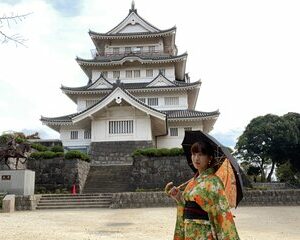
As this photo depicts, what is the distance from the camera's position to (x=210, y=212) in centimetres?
329

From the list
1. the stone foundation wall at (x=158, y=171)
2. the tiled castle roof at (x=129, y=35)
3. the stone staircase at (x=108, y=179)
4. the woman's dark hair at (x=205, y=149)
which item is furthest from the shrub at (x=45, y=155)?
the woman's dark hair at (x=205, y=149)

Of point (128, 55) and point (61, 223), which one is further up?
point (128, 55)

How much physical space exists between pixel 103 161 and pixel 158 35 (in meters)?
14.6

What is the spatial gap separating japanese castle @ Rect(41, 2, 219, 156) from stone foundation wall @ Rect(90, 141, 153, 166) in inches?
3.0

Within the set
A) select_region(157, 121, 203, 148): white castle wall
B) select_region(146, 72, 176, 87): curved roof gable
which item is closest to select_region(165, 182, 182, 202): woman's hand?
select_region(157, 121, 203, 148): white castle wall

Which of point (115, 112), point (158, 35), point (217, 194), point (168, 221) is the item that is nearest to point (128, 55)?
point (158, 35)

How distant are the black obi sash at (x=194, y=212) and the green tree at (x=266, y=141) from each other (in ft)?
106

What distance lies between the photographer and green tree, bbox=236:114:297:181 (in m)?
34.3

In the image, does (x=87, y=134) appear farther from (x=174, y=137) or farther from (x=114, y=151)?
(x=174, y=137)

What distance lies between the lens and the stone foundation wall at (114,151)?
27.0 metres

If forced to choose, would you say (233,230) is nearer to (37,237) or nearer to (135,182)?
(37,237)

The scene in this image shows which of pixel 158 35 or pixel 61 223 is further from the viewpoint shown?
pixel 158 35

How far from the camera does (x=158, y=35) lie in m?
35.5

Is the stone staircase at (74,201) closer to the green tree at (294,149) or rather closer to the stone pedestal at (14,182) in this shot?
the stone pedestal at (14,182)
